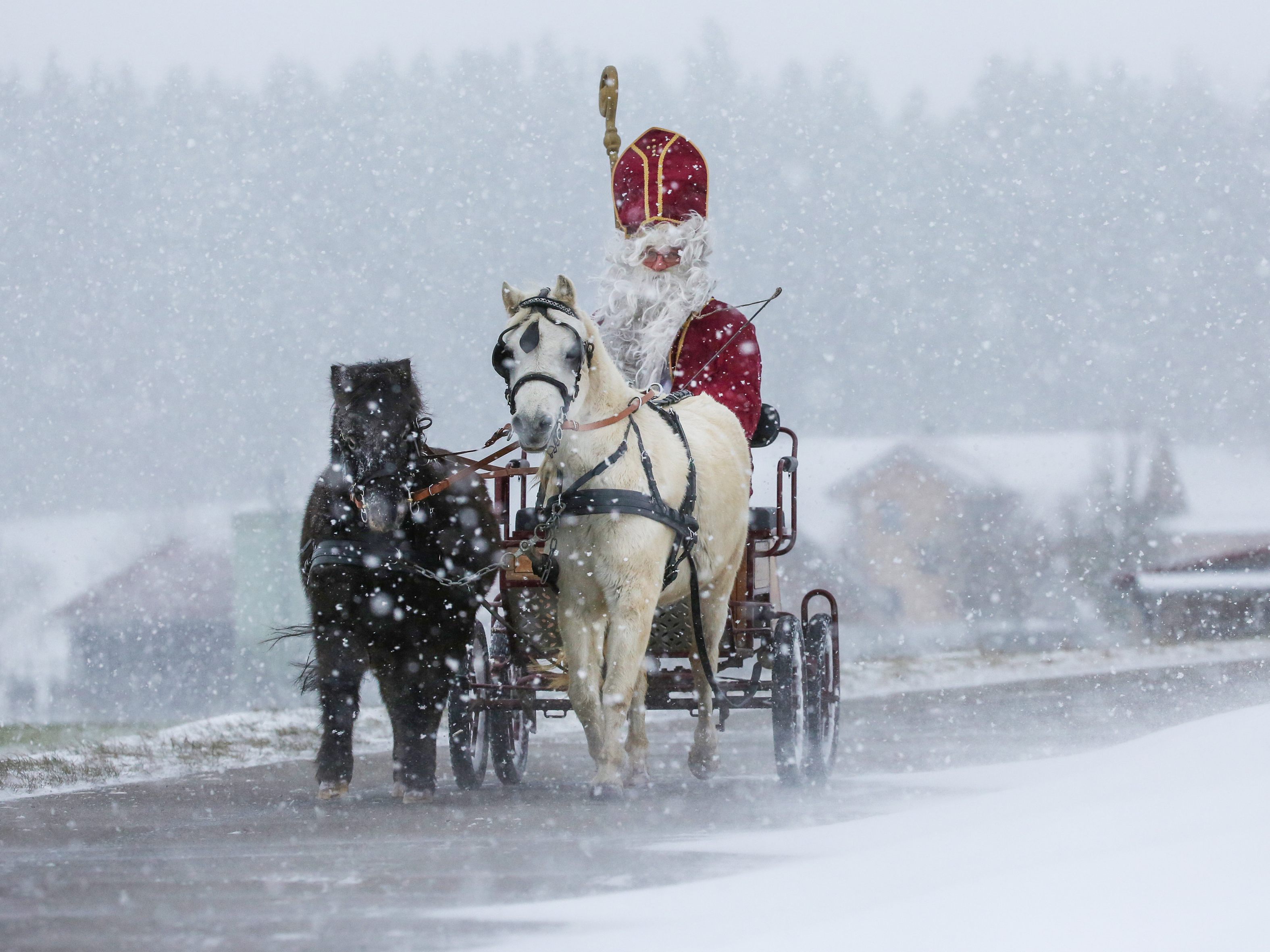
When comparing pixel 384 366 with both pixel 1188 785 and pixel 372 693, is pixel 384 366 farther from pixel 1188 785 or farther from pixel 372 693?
pixel 372 693

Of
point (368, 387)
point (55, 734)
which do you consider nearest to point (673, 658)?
point (368, 387)

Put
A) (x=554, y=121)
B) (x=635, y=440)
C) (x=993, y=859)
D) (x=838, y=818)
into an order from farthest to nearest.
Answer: (x=554, y=121) → (x=635, y=440) → (x=838, y=818) → (x=993, y=859)

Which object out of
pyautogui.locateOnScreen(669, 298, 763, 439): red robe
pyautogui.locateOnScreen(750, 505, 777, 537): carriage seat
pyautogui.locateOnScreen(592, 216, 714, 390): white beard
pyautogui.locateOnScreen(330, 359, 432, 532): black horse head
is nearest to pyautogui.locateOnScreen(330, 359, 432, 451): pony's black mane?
pyautogui.locateOnScreen(330, 359, 432, 532): black horse head

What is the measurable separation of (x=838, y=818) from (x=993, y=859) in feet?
5.99

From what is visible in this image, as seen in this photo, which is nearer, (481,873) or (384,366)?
(481,873)

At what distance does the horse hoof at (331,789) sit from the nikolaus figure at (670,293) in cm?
259

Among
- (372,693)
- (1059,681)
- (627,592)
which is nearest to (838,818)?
→ (627,592)

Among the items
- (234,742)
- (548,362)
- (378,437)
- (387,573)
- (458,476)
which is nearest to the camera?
(548,362)

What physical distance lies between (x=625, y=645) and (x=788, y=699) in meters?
1.31

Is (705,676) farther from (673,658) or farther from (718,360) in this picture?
(718,360)

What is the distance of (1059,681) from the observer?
66.3ft

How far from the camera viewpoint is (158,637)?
36062mm

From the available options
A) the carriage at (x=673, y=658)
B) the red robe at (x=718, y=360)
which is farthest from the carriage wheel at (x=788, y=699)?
the red robe at (x=718, y=360)

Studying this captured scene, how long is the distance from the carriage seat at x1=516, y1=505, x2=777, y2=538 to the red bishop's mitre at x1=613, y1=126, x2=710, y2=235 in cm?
166
